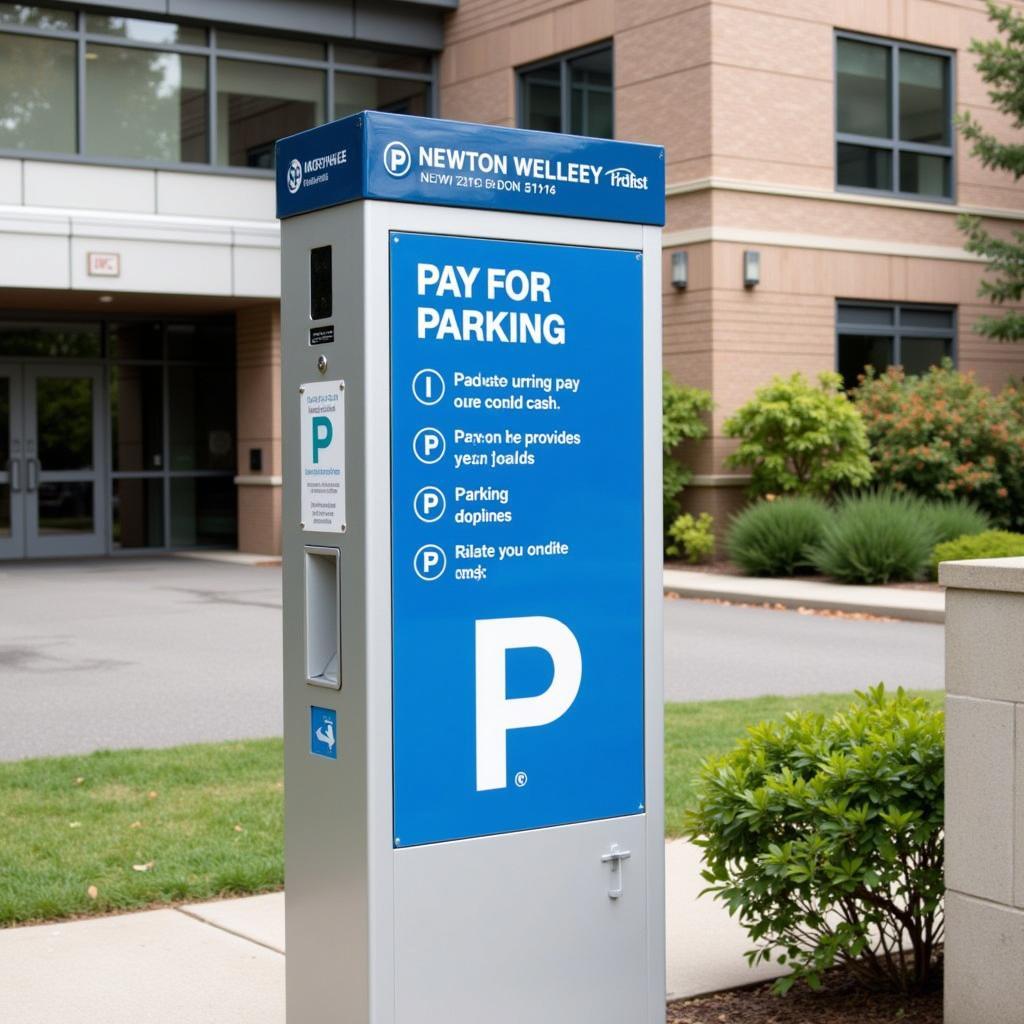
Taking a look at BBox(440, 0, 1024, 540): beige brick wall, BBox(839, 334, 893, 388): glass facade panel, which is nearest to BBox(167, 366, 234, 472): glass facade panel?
BBox(440, 0, 1024, 540): beige brick wall

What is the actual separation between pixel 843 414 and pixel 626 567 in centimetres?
1729

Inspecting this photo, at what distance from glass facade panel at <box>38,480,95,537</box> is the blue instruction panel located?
71.4ft

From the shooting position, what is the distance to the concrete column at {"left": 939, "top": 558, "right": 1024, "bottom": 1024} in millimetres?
3916

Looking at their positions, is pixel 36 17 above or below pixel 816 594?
above

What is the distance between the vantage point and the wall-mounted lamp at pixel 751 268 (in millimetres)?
21812

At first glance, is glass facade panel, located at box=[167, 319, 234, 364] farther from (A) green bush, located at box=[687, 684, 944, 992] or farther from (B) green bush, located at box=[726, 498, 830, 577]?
(A) green bush, located at box=[687, 684, 944, 992]

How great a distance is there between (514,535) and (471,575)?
0.53 ft

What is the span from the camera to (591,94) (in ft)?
78.3

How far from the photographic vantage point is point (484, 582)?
3852 mm

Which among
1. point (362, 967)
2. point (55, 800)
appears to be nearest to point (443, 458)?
point (362, 967)

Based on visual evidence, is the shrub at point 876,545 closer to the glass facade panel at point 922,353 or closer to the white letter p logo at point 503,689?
the glass facade panel at point 922,353

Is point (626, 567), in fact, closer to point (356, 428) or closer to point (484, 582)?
point (484, 582)

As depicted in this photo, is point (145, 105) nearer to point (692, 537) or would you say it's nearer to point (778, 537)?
Answer: point (692, 537)

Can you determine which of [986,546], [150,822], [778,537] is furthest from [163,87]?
[150,822]
